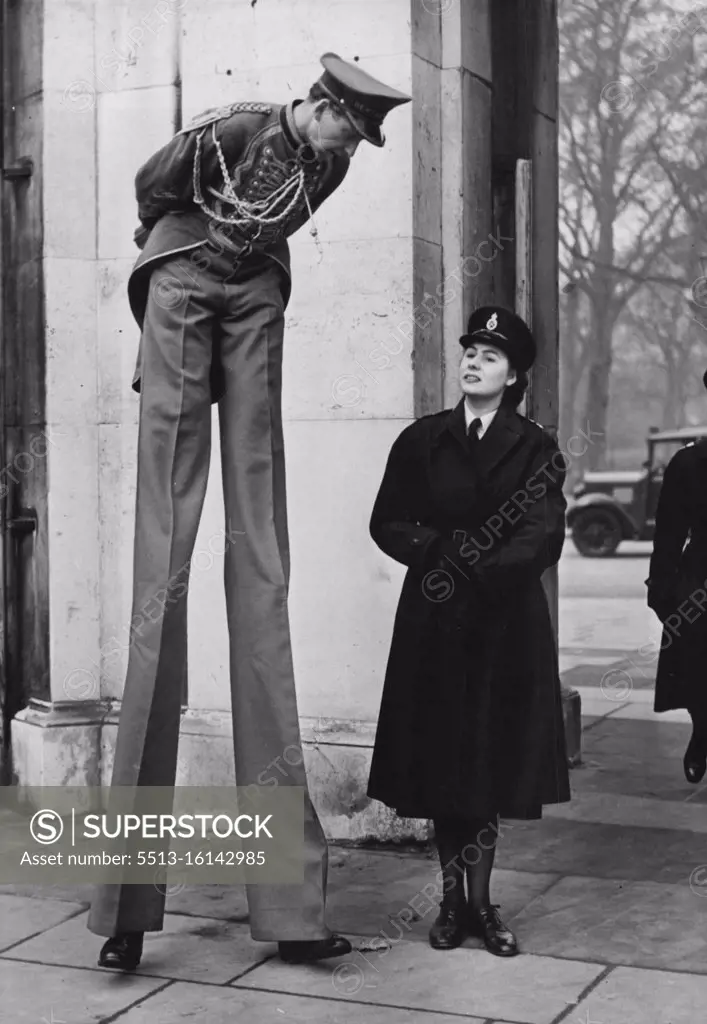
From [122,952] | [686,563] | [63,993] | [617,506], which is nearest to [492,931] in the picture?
[122,952]

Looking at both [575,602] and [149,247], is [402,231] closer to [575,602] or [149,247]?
[149,247]

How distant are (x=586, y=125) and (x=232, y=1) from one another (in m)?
→ 26.6

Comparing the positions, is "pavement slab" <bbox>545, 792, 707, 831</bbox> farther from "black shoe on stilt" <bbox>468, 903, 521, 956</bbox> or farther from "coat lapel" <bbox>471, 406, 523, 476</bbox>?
"coat lapel" <bbox>471, 406, 523, 476</bbox>

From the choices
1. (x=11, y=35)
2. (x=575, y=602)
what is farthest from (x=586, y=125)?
(x=11, y=35)

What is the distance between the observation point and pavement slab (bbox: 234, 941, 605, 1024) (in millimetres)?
4305

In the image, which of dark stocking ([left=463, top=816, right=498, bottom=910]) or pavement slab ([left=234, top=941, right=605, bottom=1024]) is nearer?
pavement slab ([left=234, top=941, right=605, bottom=1024])

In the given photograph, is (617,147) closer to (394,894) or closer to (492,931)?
(394,894)

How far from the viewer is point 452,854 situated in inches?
195

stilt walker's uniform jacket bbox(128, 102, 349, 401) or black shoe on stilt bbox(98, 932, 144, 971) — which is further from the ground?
stilt walker's uniform jacket bbox(128, 102, 349, 401)

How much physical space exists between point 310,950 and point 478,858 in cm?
64

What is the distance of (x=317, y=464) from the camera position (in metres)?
6.29

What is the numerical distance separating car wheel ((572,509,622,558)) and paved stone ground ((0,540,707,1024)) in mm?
17532

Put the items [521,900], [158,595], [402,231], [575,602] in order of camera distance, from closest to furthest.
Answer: [158,595], [521,900], [402,231], [575,602]

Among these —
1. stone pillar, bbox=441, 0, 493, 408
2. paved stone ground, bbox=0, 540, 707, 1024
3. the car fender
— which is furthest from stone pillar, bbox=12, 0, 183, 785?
the car fender
